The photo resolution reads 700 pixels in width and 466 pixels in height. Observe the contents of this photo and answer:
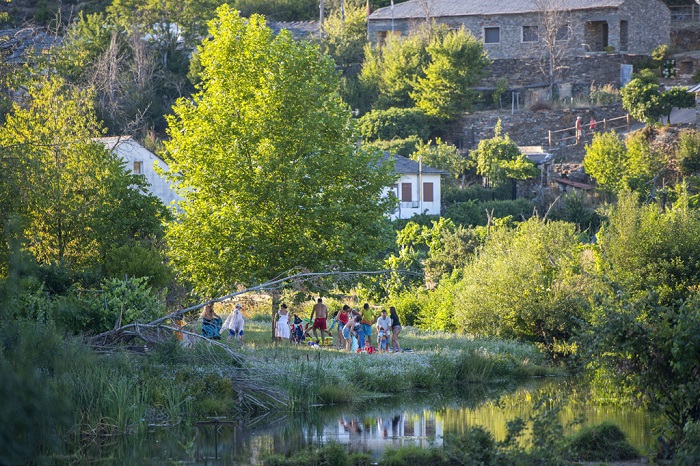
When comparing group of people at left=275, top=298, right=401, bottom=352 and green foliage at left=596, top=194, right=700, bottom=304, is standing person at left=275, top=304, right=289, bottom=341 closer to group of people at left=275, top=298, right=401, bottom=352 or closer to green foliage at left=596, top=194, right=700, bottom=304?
group of people at left=275, top=298, right=401, bottom=352

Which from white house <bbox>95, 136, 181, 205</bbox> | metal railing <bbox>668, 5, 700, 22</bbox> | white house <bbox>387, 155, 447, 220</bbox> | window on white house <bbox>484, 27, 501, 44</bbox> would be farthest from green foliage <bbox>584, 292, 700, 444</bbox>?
metal railing <bbox>668, 5, 700, 22</bbox>

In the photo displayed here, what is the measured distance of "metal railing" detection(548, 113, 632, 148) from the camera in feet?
201

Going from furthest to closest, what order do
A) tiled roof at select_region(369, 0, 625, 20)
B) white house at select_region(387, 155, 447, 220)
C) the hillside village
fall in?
tiled roof at select_region(369, 0, 625, 20) → white house at select_region(387, 155, 447, 220) → the hillside village

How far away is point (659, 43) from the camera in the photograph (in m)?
69.6

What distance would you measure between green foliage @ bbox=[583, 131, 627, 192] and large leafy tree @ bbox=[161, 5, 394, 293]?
28911mm

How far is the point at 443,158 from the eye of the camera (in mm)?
59156

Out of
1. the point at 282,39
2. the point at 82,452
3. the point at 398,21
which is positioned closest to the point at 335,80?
the point at 282,39

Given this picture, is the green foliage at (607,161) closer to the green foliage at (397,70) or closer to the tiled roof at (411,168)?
the tiled roof at (411,168)

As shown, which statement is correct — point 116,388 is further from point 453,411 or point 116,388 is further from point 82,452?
point 453,411

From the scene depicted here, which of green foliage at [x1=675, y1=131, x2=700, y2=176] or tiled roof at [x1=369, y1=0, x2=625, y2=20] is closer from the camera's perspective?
green foliage at [x1=675, y1=131, x2=700, y2=176]

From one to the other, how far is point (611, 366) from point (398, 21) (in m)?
58.1

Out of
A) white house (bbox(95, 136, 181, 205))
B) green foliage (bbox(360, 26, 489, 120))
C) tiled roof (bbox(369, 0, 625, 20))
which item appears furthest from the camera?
tiled roof (bbox(369, 0, 625, 20))

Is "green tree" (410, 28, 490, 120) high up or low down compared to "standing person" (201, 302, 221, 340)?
up

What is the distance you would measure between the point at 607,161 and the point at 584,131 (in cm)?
723
